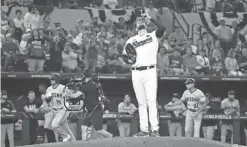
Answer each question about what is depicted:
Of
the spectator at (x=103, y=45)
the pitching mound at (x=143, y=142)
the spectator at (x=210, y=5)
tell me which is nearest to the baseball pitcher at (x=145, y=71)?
the pitching mound at (x=143, y=142)

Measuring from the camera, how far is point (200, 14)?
20.6 m

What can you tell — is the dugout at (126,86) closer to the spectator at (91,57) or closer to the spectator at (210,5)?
the spectator at (91,57)

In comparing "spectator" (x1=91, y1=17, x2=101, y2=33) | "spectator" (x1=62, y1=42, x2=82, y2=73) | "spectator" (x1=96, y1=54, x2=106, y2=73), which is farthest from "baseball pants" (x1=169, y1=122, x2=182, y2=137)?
"spectator" (x1=91, y1=17, x2=101, y2=33)

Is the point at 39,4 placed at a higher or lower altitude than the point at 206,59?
higher

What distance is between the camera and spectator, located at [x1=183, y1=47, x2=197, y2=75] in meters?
17.7

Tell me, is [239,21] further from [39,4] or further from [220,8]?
[39,4]

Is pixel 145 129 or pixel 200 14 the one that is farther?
pixel 200 14

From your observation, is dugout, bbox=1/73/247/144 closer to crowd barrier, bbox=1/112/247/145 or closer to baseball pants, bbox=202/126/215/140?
crowd barrier, bbox=1/112/247/145

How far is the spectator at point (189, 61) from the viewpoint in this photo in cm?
1769

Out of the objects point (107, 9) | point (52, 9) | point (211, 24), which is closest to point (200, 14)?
point (211, 24)

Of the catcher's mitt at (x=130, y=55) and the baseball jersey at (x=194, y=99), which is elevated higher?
the catcher's mitt at (x=130, y=55)

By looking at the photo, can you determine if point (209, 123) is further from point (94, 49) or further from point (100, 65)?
point (94, 49)

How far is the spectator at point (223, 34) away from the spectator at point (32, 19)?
5445 millimetres

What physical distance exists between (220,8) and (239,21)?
86cm
